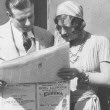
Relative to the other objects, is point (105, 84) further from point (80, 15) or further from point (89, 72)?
point (80, 15)

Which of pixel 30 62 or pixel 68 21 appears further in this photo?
pixel 68 21

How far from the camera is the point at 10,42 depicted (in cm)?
354

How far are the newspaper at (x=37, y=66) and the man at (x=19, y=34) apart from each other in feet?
0.74

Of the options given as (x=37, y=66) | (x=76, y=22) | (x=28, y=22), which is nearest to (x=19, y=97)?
(x=37, y=66)

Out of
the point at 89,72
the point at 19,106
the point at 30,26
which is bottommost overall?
the point at 19,106

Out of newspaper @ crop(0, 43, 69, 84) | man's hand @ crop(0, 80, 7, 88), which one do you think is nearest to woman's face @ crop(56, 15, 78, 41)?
newspaper @ crop(0, 43, 69, 84)

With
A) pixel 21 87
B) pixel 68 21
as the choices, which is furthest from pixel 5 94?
pixel 68 21

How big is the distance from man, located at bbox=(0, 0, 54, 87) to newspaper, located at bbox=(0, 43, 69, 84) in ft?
0.74

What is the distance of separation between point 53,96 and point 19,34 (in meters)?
0.50

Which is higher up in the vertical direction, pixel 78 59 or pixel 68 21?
pixel 68 21

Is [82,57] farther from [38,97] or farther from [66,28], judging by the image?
[38,97]

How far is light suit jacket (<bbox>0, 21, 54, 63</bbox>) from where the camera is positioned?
3504 mm

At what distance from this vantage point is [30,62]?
10.8 ft

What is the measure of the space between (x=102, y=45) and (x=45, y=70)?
1.62 feet
